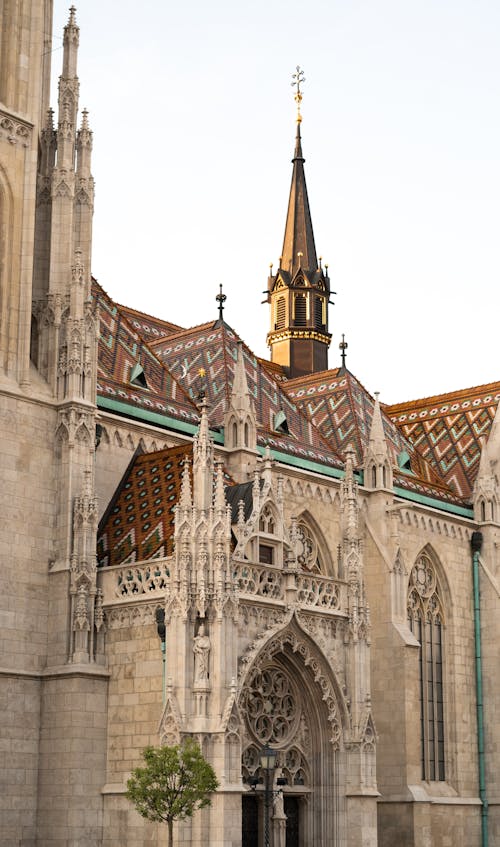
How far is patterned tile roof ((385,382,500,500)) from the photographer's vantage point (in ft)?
132

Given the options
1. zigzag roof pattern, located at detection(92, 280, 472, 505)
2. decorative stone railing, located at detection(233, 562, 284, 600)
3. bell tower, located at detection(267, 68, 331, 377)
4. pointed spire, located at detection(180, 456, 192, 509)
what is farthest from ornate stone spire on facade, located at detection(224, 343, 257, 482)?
bell tower, located at detection(267, 68, 331, 377)

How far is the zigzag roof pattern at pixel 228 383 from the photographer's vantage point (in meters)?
33.0

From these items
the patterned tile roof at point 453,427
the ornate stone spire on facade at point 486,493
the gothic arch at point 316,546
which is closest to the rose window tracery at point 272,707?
the gothic arch at point 316,546

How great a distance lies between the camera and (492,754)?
3588 centimetres

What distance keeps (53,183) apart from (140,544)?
7.38 meters

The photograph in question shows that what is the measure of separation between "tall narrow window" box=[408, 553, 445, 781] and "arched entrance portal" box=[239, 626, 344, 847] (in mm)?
9342

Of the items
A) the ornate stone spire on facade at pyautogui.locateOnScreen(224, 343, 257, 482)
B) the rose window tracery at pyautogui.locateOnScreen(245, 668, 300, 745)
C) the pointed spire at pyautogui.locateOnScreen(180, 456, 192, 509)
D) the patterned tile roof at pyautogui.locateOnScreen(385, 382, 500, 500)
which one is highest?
the patterned tile roof at pyautogui.locateOnScreen(385, 382, 500, 500)

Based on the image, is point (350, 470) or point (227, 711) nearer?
point (227, 711)

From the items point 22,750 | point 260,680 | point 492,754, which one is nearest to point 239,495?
point 260,680

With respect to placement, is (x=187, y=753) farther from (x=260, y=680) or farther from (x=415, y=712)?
(x=415, y=712)

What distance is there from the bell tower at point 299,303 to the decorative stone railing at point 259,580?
23304 millimetres

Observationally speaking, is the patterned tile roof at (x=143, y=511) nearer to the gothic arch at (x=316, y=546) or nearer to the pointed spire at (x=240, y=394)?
the pointed spire at (x=240, y=394)

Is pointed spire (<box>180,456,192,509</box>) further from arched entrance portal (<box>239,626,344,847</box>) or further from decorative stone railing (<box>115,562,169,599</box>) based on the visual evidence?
arched entrance portal (<box>239,626,344,847</box>)

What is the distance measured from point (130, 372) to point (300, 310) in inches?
766
